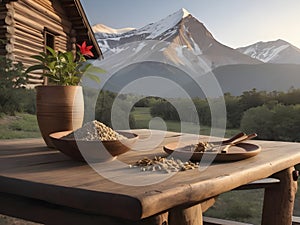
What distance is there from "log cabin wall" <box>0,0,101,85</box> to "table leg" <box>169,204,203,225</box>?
4.51 metres

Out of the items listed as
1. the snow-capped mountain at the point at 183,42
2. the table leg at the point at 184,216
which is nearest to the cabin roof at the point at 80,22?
the snow-capped mountain at the point at 183,42

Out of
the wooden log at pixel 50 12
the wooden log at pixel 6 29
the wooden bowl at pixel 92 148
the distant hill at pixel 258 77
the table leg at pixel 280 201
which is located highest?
the wooden log at pixel 50 12

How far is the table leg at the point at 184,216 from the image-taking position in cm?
68

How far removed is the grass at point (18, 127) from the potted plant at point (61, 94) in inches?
99.0

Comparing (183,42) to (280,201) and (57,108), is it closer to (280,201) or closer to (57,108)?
(280,201)

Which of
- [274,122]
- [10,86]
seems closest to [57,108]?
[274,122]

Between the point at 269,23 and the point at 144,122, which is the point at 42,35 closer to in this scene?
the point at 144,122

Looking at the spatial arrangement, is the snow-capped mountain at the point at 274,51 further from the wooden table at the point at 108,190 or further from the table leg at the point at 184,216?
the table leg at the point at 184,216

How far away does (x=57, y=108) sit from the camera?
1013 millimetres

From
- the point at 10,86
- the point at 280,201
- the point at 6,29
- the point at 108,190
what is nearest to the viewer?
the point at 108,190

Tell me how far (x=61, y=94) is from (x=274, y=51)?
386cm

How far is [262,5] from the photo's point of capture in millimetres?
4059

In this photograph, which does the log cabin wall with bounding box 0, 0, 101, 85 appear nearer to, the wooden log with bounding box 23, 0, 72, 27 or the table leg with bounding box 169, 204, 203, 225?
the wooden log with bounding box 23, 0, 72, 27

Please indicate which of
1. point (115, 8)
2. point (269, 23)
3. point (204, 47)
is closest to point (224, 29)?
point (204, 47)
